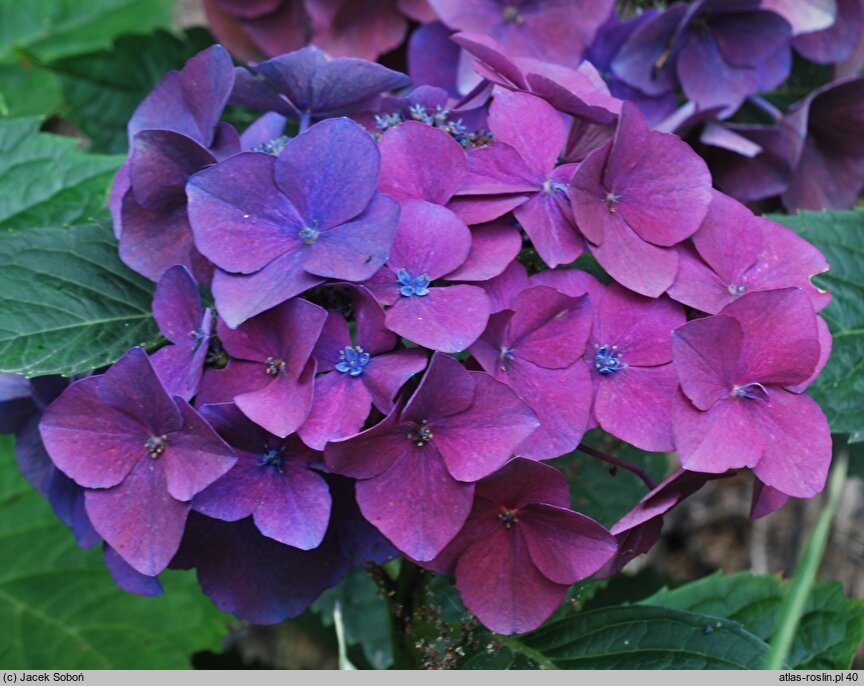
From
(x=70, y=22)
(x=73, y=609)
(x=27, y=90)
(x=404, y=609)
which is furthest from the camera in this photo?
(x=70, y=22)

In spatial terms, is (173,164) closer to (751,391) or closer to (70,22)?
(751,391)

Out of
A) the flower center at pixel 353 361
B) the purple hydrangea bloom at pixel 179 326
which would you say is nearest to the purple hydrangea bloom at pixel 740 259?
the flower center at pixel 353 361

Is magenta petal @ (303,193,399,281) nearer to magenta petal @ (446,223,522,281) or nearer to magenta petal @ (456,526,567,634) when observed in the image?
magenta petal @ (446,223,522,281)

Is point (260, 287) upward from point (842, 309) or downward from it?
upward

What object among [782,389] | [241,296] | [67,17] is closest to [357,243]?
[241,296]

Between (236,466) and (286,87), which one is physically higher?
(286,87)

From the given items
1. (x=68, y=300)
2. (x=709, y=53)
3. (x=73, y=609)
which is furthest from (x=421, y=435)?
(x=73, y=609)

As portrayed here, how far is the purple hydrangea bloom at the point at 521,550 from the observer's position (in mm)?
643

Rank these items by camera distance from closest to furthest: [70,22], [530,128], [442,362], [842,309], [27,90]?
[442,362], [530,128], [842,309], [27,90], [70,22]

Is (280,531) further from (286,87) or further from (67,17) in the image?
(67,17)

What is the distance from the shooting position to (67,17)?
1.68 meters

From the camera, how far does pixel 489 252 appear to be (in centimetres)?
67

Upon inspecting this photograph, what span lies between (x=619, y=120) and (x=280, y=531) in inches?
13.7

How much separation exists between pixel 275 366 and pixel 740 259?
13.0 inches
